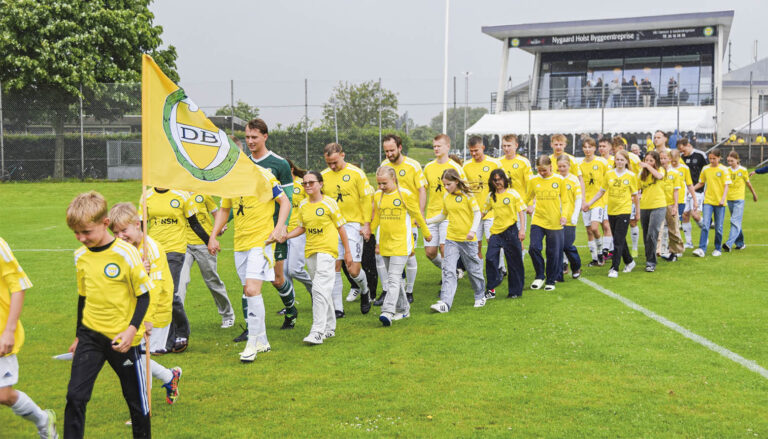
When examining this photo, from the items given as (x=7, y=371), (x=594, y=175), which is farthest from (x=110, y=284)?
(x=594, y=175)

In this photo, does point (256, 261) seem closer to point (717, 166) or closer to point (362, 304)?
point (362, 304)

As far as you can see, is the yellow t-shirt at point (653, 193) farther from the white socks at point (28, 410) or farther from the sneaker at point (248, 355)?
the white socks at point (28, 410)

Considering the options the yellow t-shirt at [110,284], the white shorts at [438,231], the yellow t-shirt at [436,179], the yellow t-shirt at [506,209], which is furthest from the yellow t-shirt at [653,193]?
the yellow t-shirt at [110,284]

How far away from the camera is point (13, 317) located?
4109 millimetres

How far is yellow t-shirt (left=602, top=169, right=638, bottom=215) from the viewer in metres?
10.9

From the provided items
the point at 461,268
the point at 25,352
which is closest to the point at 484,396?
the point at 25,352

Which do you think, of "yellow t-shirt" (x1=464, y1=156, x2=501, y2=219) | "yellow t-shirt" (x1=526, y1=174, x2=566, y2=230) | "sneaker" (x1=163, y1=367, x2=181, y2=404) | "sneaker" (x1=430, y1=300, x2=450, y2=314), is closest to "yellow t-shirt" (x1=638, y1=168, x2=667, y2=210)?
"yellow t-shirt" (x1=526, y1=174, x2=566, y2=230)

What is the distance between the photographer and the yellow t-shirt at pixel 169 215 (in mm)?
7070

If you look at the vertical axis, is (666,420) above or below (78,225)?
below

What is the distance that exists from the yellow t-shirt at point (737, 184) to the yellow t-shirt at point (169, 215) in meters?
10.5

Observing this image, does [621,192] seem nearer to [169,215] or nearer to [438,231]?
[438,231]

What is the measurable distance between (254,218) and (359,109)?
88.7 feet

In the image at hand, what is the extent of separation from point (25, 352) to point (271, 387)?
2.99 m

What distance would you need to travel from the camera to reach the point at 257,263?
6555 mm
